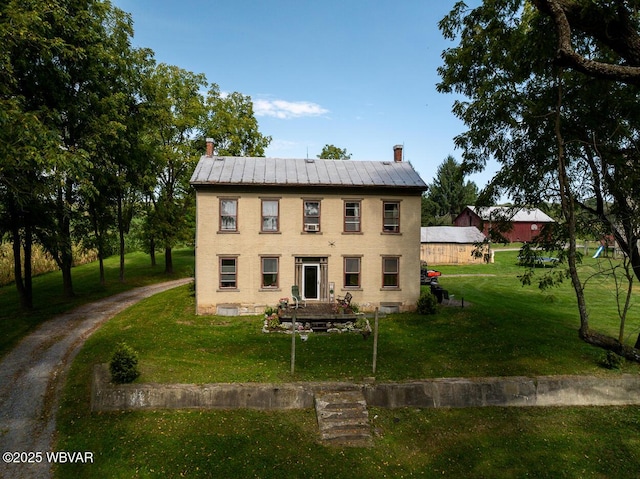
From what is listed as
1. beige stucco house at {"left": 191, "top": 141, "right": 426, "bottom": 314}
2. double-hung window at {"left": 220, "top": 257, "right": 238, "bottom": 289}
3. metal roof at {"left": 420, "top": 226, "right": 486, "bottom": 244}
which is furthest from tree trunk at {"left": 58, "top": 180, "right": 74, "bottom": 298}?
metal roof at {"left": 420, "top": 226, "right": 486, "bottom": 244}

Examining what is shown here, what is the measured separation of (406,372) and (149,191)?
27213mm

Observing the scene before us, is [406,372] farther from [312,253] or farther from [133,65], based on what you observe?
[133,65]

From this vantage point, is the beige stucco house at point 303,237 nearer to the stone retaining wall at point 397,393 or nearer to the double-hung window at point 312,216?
the double-hung window at point 312,216

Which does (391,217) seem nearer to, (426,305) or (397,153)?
(397,153)

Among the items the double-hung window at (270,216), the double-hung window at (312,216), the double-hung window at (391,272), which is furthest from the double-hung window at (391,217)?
the double-hung window at (270,216)

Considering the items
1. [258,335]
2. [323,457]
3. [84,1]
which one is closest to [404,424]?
[323,457]

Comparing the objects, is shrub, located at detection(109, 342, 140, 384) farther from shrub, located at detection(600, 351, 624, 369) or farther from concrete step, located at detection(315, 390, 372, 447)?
shrub, located at detection(600, 351, 624, 369)

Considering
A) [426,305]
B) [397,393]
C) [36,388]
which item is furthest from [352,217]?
[36,388]

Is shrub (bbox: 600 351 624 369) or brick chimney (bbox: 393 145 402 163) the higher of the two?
brick chimney (bbox: 393 145 402 163)

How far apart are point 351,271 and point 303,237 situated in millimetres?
3524

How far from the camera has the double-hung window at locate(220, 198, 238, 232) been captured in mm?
20250

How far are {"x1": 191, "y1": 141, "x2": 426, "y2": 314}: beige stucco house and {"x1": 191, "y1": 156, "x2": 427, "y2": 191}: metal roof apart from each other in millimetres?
80

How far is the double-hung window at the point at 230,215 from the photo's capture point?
2025cm

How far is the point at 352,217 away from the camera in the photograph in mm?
20969
